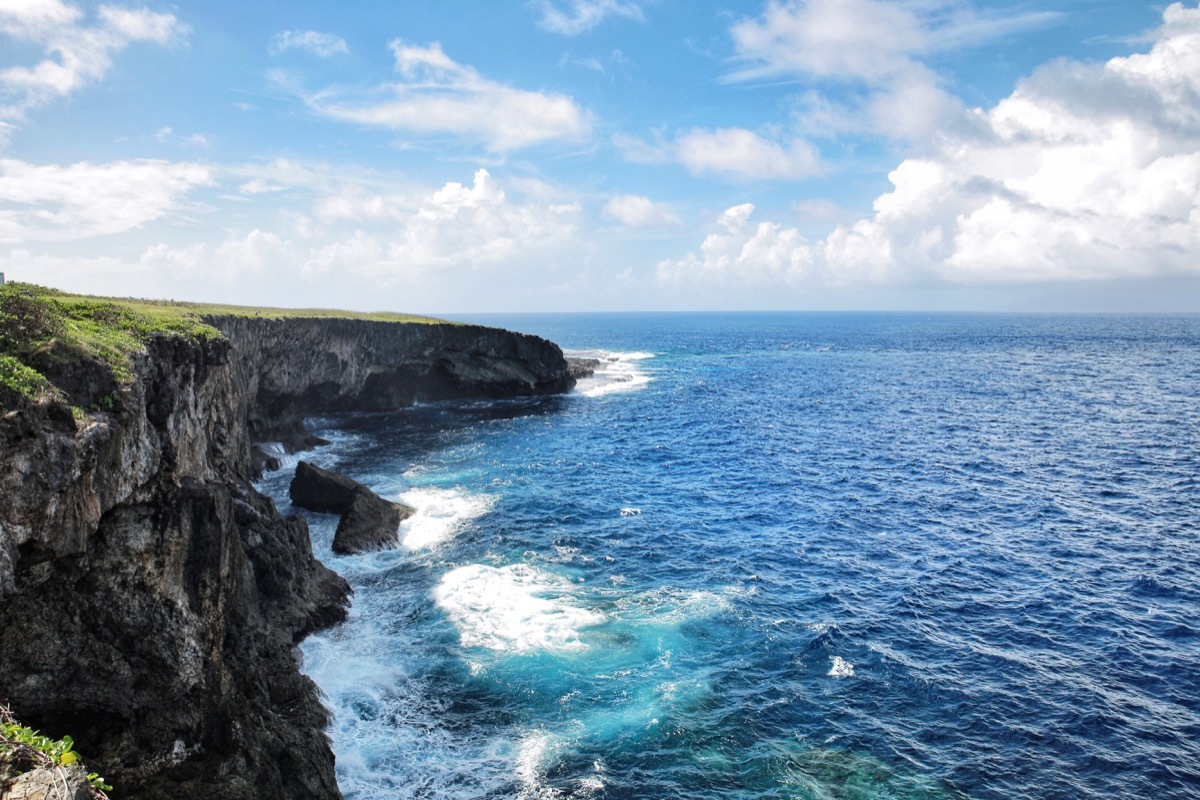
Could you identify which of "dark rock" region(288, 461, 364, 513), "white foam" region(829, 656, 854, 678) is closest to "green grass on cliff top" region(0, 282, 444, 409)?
"dark rock" region(288, 461, 364, 513)

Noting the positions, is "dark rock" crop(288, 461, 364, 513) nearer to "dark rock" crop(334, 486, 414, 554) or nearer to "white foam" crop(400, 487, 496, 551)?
"dark rock" crop(334, 486, 414, 554)

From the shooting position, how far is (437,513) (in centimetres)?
4566

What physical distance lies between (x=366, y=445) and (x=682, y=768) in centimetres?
5047

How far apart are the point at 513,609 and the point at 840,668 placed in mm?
14630

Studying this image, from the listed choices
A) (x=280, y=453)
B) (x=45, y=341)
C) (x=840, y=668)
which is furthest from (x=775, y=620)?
(x=280, y=453)

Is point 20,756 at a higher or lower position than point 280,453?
higher

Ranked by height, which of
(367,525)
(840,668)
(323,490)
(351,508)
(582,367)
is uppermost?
(582,367)

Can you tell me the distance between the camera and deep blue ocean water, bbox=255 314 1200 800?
73.0 feet

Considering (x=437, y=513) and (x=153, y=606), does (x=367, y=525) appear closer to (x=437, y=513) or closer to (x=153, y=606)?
(x=437, y=513)

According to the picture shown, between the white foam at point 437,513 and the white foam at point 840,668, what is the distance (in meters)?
23.1

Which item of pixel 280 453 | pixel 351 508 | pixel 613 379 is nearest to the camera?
pixel 351 508

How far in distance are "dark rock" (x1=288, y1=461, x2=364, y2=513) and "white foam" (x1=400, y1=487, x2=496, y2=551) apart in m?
4.28

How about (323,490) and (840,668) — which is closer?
(840,668)

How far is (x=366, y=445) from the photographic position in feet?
214
